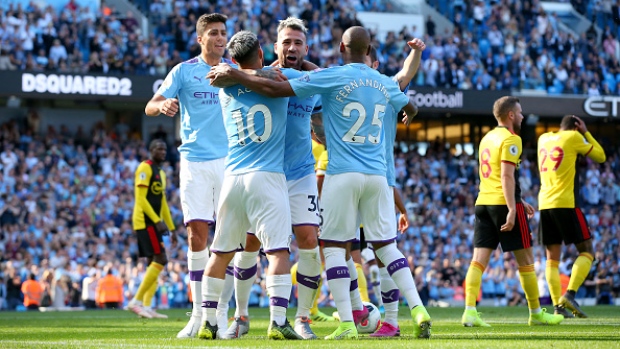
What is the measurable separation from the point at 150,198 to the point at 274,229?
21.4 ft

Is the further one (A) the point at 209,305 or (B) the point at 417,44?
(B) the point at 417,44

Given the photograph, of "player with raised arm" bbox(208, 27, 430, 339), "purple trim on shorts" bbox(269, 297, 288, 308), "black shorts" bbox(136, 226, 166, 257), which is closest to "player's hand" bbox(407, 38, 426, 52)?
"player with raised arm" bbox(208, 27, 430, 339)

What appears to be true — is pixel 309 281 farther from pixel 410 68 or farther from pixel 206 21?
pixel 206 21

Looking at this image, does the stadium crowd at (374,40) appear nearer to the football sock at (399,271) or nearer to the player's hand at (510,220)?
the player's hand at (510,220)

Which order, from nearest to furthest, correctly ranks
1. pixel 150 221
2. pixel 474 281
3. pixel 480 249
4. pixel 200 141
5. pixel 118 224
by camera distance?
pixel 200 141, pixel 474 281, pixel 480 249, pixel 150 221, pixel 118 224

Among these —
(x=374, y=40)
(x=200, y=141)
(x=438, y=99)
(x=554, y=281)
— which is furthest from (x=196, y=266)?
(x=374, y=40)

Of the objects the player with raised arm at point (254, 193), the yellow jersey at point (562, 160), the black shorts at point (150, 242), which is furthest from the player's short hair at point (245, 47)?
the black shorts at point (150, 242)

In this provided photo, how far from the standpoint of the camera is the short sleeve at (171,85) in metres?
9.15

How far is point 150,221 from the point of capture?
1412 cm

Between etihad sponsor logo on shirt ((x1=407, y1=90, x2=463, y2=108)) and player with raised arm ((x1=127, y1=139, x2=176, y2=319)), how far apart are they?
15.1m

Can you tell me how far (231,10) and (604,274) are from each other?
1305cm

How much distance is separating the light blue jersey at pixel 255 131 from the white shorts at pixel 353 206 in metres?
0.49

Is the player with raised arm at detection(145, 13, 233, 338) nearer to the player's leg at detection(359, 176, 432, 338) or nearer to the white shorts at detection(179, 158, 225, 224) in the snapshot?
the white shorts at detection(179, 158, 225, 224)

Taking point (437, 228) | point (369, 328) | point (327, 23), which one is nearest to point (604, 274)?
point (437, 228)
